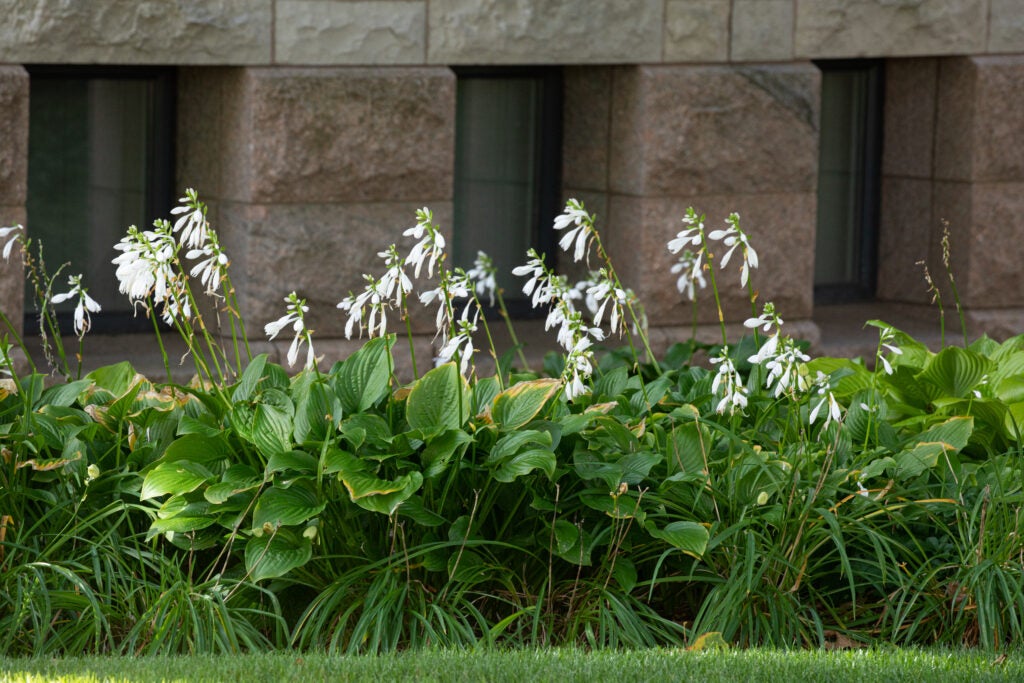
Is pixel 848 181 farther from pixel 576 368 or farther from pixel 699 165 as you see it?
pixel 576 368

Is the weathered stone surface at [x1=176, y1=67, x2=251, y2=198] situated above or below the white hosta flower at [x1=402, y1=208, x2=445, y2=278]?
above

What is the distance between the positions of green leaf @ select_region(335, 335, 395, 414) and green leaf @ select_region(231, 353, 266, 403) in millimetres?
343

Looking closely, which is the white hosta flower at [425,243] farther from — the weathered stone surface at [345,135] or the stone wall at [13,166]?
the stone wall at [13,166]

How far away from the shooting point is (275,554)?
4.32 metres

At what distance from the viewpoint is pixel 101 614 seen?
4242 millimetres

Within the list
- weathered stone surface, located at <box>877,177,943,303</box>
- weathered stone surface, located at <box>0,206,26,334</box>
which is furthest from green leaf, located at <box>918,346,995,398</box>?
weathered stone surface, located at <box>0,206,26,334</box>

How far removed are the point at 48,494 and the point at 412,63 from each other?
122 inches

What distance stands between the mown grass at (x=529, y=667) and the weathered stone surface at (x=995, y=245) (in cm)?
450

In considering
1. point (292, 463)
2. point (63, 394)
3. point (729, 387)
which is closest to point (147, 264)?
point (292, 463)

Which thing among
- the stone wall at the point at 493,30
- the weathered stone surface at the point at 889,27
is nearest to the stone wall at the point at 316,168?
the stone wall at the point at 493,30

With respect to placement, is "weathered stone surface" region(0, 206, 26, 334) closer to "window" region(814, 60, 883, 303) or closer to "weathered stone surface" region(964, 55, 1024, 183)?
"window" region(814, 60, 883, 303)

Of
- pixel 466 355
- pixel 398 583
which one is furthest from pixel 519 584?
pixel 466 355

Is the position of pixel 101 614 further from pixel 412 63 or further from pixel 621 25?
pixel 621 25

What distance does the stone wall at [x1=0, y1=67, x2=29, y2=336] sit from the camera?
6.43 m
